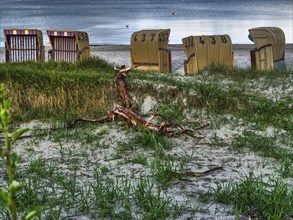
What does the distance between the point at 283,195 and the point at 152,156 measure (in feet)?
5.80

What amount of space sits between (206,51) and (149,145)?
6522 mm

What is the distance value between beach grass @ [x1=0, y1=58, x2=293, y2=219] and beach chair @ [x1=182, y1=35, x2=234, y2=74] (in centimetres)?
225

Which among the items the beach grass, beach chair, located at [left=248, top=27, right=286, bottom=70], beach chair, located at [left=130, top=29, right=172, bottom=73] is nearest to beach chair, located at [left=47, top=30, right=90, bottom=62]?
beach chair, located at [left=130, top=29, right=172, bottom=73]

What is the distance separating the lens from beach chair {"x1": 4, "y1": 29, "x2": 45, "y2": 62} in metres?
13.8

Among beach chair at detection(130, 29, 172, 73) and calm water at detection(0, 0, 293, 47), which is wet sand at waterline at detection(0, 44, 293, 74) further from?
calm water at detection(0, 0, 293, 47)

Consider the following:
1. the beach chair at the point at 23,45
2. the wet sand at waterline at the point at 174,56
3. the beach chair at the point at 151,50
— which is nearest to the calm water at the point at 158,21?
the wet sand at waterline at the point at 174,56

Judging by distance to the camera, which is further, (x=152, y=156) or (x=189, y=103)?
(x=189, y=103)

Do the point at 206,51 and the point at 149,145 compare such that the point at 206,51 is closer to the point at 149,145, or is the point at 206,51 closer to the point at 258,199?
the point at 149,145

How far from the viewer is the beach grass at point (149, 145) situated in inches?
163

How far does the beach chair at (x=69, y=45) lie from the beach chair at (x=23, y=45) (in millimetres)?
333

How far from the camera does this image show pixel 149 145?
Answer: 610cm

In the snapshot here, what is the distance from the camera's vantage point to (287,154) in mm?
5723

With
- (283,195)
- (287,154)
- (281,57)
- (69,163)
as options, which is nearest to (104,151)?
(69,163)

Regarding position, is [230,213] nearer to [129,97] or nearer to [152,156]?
[152,156]
